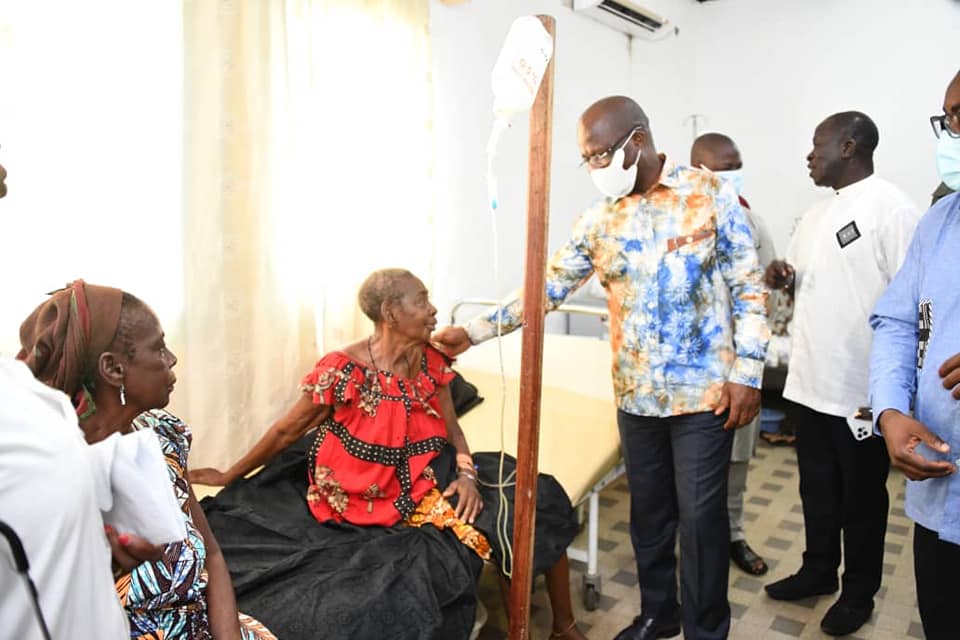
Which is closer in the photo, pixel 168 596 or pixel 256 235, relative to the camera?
pixel 168 596

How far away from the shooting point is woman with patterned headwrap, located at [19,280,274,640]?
48.3 inches

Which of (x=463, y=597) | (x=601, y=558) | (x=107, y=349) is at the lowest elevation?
(x=601, y=558)

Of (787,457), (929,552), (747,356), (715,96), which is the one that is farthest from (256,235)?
(715,96)

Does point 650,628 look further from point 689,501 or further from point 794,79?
point 794,79

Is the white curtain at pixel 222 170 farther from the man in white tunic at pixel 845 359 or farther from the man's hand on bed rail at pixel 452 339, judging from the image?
the man in white tunic at pixel 845 359

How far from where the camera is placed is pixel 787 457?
154 inches

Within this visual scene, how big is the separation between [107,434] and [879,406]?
149cm

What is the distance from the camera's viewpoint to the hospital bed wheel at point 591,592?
2424mm

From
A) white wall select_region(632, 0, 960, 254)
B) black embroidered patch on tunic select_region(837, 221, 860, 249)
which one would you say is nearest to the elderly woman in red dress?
black embroidered patch on tunic select_region(837, 221, 860, 249)

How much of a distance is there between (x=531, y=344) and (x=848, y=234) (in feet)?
4.12

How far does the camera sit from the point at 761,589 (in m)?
2.55

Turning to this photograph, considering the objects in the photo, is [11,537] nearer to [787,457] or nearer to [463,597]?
[463,597]

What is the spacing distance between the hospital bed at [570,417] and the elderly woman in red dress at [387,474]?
→ 290 millimetres

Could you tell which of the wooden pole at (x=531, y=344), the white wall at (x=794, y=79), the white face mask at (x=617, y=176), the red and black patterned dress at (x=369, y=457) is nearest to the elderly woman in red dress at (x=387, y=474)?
the red and black patterned dress at (x=369, y=457)
